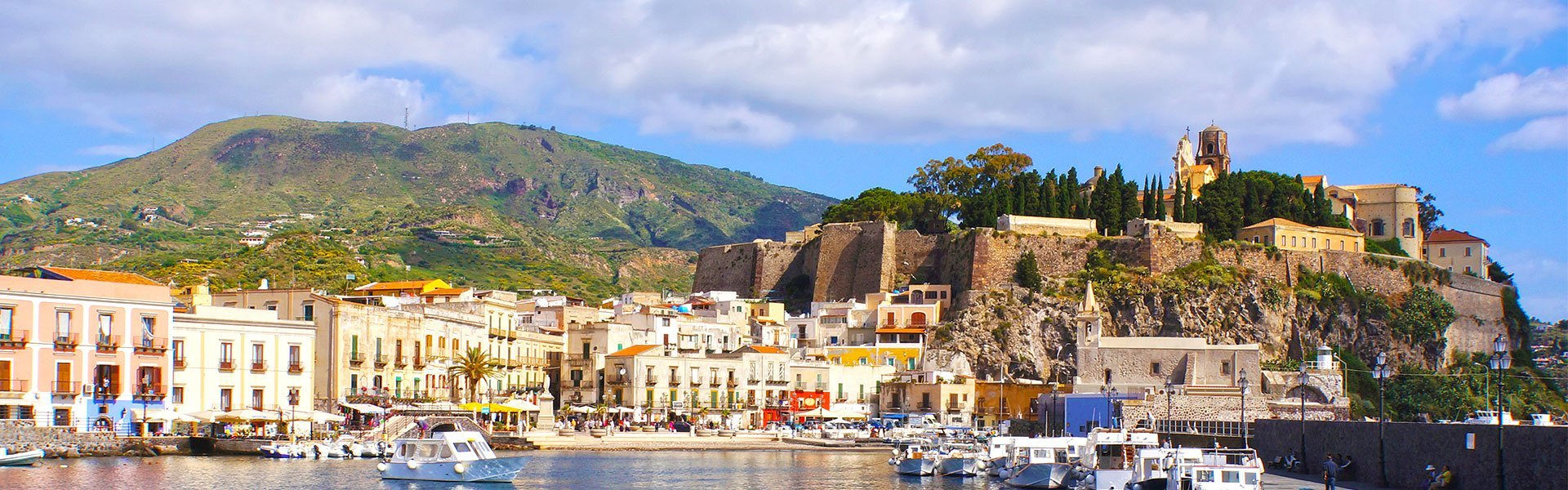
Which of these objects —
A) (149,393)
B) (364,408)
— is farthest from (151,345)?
(364,408)

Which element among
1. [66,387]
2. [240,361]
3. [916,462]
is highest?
[240,361]

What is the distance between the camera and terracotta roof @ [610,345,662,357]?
68.5m

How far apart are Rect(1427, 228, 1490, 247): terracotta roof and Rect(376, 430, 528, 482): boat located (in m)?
80.5

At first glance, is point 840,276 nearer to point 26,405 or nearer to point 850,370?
point 850,370

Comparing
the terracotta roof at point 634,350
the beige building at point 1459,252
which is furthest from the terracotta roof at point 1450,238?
the terracotta roof at point 634,350

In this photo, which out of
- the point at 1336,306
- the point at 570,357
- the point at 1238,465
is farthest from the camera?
the point at 1336,306

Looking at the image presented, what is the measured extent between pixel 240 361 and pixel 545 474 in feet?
39.0

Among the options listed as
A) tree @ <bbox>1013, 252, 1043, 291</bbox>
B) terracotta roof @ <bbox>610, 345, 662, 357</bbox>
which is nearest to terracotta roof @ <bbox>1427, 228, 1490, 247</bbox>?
tree @ <bbox>1013, 252, 1043, 291</bbox>

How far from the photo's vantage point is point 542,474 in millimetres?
44719

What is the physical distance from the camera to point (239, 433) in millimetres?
49906

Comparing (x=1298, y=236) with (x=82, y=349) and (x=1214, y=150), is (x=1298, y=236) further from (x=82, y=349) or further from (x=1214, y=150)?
(x=82, y=349)

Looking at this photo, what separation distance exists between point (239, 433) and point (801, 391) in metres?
30.2

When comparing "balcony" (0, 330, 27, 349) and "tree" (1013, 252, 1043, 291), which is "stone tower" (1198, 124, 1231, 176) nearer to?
"tree" (1013, 252, 1043, 291)

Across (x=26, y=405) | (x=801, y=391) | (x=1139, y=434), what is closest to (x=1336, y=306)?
(x=801, y=391)
